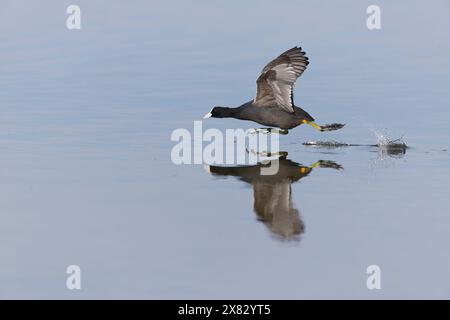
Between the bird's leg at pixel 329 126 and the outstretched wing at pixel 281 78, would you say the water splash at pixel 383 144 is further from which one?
the outstretched wing at pixel 281 78

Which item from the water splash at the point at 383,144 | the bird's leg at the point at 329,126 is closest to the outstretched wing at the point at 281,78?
the bird's leg at the point at 329,126

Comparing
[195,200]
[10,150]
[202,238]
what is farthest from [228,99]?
[202,238]

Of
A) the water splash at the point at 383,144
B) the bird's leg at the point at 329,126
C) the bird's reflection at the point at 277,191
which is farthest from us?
the bird's leg at the point at 329,126

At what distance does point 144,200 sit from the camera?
9.05 meters

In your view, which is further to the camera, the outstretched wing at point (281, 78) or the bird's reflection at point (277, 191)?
the outstretched wing at point (281, 78)

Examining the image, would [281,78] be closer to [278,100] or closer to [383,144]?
[278,100]

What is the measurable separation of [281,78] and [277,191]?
234 centimetres

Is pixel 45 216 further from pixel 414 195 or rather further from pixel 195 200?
pixel 414 195

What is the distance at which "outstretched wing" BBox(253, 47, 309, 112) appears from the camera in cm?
1144

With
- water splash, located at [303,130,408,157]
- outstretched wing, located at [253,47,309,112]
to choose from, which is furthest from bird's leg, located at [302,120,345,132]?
outstretched wing, located at [253,47,309,112]

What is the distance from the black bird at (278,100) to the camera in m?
11.5

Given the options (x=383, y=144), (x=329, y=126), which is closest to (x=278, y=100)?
(x=329, y=126)

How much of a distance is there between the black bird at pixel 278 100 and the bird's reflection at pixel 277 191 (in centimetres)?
71

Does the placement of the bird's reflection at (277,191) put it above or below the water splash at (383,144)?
below
